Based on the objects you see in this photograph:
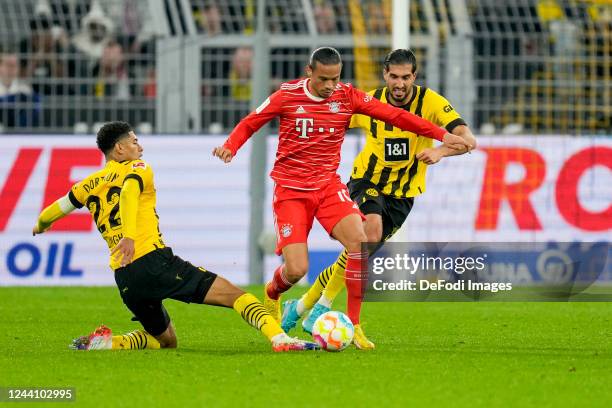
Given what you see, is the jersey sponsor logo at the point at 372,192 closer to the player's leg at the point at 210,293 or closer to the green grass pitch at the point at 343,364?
the green grass pitch at the point at 343,364

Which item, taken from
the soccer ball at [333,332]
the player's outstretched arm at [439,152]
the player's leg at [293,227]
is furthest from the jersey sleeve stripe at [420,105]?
the soccer ball at [333,332]

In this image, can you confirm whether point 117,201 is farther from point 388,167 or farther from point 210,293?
point 388,167

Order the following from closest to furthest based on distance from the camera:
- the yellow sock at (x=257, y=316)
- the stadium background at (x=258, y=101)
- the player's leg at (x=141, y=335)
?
the yellow sock at (x=257, y=316), the player's leg at (x=141, y=335), the stadium background at (x=258, y=101)

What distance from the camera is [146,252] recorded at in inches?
350

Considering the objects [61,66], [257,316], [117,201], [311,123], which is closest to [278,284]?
[257,316]

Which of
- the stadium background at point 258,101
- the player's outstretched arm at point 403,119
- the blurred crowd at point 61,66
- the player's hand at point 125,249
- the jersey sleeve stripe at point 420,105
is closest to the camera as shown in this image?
the player's hand at point 125,249

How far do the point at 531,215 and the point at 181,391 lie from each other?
31.5 ft

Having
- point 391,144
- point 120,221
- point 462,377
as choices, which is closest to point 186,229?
point 391,144

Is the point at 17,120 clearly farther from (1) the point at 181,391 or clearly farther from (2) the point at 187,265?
(1) the point at 181,391

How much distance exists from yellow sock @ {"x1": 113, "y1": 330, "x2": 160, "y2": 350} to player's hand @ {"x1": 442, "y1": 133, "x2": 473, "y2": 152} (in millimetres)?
2366

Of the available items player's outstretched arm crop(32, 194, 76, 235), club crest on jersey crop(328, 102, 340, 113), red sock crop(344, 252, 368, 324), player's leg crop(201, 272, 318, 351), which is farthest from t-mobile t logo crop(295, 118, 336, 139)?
player's outstretched arm crop(32, 194, 76, 235)

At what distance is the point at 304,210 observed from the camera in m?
9.53

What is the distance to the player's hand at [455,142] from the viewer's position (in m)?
9.22

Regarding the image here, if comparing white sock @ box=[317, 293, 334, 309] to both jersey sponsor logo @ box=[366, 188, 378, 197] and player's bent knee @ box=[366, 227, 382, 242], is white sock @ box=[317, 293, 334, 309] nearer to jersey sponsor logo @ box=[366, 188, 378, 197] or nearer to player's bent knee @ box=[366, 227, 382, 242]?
player's bent knee @ box=[366, 227, 382, 242]
